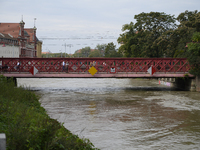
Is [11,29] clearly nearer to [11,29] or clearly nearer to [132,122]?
[11,29]

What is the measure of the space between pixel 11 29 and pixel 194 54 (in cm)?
9453

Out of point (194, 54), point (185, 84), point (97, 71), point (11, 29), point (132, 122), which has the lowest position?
point (132, 122)

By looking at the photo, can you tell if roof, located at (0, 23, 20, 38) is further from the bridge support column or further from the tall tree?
the bridge support column

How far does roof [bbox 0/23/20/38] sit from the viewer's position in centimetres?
11931

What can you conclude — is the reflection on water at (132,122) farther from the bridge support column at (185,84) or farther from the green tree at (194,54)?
the bridge support column at (185,84)

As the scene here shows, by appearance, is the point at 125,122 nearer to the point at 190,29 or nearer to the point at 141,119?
the point at 141,119

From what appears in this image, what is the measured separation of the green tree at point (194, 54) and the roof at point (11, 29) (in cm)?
9092

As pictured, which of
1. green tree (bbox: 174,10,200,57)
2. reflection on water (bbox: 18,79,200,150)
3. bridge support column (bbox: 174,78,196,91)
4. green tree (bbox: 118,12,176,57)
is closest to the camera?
reflection on water (bbox: 18,79,200,150)

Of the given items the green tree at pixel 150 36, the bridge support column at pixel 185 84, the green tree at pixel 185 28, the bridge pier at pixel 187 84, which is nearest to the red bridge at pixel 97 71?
the bridge pier at pixel 187 84

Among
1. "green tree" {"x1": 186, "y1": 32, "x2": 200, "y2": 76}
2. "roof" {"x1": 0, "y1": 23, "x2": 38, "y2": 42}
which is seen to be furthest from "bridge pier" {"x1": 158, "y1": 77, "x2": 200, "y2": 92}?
"roof" {"x1": 0, "y1": 23, "x2": 38, "y2": 42}

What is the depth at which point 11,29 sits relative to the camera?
120625 mm

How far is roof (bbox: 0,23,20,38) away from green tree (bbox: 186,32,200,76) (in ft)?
298

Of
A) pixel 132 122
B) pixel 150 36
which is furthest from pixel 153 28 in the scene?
pixel 132 122

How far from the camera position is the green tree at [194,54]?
35.9 metres
